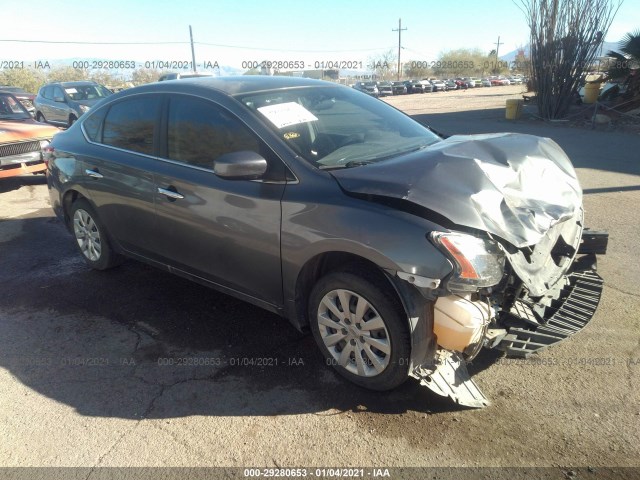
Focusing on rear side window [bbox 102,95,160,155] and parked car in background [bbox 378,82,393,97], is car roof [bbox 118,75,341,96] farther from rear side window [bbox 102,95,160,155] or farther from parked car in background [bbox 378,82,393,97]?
parked car in background [bbox 378,82,393,97]

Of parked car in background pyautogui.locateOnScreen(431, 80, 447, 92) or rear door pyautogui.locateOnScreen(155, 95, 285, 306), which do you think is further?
parked car in background pyautogui.locateOnScreen(431, 80, 447, 92)

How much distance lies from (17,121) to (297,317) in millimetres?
8498

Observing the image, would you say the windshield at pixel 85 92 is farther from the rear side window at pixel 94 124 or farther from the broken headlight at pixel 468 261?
the broken headlight at pixel 468 261

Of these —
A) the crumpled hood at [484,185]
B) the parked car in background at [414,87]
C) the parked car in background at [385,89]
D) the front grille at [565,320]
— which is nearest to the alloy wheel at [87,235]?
the crumpled hood at [484,185]

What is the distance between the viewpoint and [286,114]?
3414 millimetres

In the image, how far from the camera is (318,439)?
2.62 meters

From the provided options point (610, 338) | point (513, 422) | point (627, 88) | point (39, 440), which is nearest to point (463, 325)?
point (513, 422)

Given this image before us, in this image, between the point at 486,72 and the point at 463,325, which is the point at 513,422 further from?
the point at 486,72

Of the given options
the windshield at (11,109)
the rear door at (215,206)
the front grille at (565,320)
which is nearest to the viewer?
the front grille at (565,320)

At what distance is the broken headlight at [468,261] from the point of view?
8.19ft

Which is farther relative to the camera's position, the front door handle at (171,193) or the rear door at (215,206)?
the front door handle at (171,193)

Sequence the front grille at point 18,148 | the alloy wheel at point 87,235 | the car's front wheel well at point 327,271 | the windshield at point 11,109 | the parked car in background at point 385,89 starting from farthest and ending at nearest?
the parked car in background at point 385,89 < the windshield at point 11,109 < the front grille at point 18,148 < the alloy wheel at point 87,235 < the car's front wheel well at point 327,271

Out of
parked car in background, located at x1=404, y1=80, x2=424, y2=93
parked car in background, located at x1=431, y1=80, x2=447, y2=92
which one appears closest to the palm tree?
parked car in background, located at x1=404, y1=80, x2=424, y2=93

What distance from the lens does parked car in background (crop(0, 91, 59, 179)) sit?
26.7 feet
